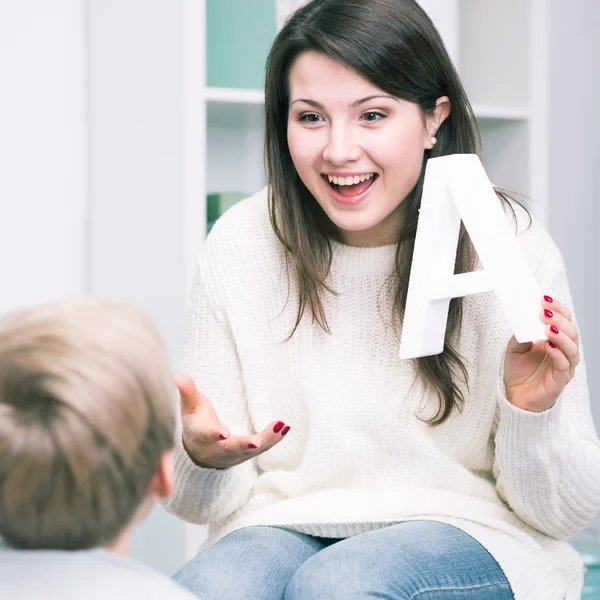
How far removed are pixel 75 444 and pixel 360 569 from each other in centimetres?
52

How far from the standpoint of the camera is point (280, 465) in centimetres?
161

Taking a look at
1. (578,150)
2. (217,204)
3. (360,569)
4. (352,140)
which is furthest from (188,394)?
(578,150)

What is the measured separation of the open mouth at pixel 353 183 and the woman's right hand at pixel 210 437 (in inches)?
13.7

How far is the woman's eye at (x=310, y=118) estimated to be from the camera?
150 centimetres

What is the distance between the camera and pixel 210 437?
134 cm

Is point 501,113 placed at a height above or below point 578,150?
above

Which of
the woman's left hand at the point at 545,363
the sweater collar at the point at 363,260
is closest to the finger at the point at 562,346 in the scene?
the woman's left hand at the point at 545,363

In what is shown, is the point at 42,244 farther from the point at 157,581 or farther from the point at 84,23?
the point at 157,581

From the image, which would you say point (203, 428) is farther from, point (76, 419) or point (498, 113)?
point (498, 113)

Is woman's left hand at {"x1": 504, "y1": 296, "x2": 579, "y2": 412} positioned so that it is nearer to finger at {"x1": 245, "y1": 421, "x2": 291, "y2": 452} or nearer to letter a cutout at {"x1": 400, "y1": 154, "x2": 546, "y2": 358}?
letter a cutout at {"x1": 400, "y1": 154, "x2": 546, "y2": 358}

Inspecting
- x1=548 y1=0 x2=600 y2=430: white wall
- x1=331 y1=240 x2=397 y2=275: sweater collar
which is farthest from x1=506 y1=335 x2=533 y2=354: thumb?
x1=548 y1=0 x2=600 y2=430: white wall

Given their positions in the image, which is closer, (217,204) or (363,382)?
(363,382)

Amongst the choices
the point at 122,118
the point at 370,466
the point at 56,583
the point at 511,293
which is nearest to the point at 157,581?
the point at 56,583

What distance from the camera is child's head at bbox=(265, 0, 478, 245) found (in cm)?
144
